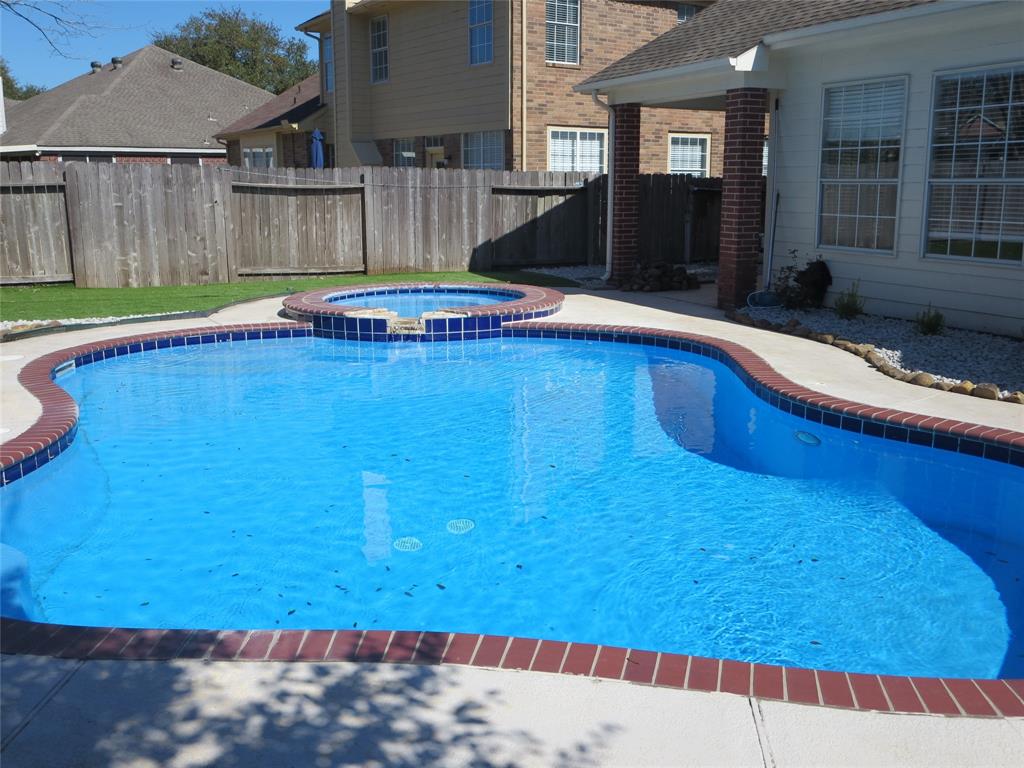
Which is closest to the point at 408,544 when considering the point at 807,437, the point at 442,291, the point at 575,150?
the point at 807,437

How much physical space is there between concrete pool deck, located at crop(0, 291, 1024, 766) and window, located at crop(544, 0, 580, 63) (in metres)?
18.3

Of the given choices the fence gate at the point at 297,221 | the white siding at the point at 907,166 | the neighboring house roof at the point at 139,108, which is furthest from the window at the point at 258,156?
the white siding at the point at 907,166

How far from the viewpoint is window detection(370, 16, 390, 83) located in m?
23.6

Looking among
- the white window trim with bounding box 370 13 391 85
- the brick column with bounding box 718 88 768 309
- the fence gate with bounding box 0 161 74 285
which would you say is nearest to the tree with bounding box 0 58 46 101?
the white window trim with bounding box 370 13 391 85

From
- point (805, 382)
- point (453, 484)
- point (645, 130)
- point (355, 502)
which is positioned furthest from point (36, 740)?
point (645, 130)

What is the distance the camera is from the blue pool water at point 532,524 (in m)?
4.69

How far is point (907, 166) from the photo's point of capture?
1037 centimetres

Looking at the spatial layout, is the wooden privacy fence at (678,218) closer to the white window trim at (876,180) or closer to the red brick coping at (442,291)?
the red brick coping at (442,291)

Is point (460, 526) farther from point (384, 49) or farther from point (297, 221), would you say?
point (384, 49)

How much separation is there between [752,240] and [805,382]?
451cm

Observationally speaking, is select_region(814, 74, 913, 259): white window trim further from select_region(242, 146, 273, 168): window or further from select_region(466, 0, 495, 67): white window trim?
select_region(242, 146, 273, 168): window

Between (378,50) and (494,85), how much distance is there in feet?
18.7

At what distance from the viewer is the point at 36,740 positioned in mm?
2920

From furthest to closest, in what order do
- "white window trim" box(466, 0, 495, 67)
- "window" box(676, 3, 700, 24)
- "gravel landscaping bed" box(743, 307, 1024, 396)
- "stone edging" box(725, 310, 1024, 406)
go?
"window" box(676, 3, 700, 24), "white window trim" box(466, 0, 495, 67), "gravel landscaping bed" box(743, 307, 1024, 396), "stone edging" box(725, 310, 1024, 406)
